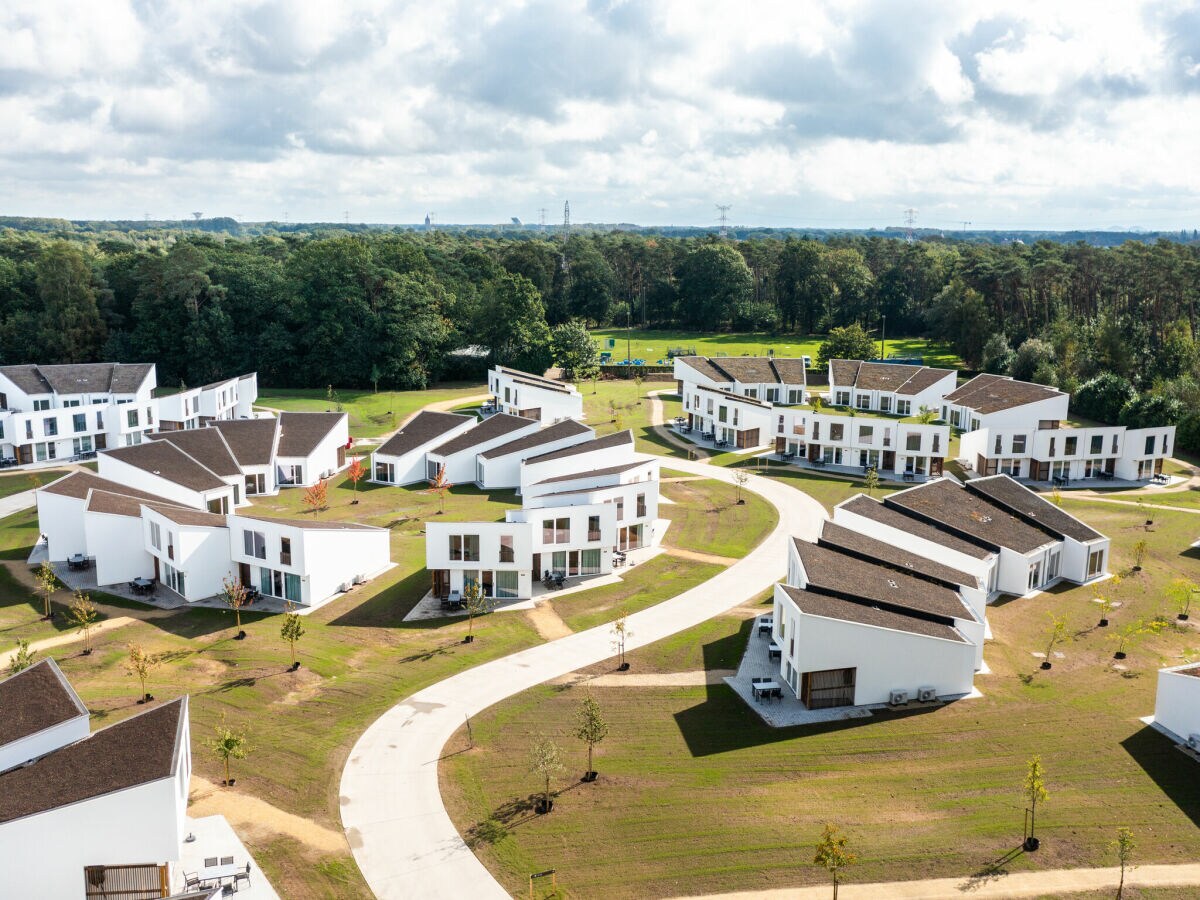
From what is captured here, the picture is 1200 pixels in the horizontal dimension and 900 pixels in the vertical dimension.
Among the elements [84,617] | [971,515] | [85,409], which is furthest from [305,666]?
[85,409]

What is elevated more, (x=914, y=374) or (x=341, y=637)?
(x=914, y=374)

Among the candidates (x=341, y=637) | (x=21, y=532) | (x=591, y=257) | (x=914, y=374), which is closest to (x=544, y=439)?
(x=341, y=637)

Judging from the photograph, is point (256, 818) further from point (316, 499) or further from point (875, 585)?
point (316, 499)

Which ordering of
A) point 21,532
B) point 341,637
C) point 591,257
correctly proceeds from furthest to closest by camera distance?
1. point 591,257
2. point 21,532
3. point 341,637

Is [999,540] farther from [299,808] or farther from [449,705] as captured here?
[299,808]

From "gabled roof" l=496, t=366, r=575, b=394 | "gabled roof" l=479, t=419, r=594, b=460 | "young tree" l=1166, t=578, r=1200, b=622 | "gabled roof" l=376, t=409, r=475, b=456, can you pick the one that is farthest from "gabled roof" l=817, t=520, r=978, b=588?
"gabled roof" l=496, t=366, r=575, b=394

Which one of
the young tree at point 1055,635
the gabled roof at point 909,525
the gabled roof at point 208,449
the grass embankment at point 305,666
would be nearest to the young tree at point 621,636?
the grass embankment at point 305,666

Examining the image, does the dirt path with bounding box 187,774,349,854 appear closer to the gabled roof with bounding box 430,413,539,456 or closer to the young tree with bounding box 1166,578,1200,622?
the young tree with bounding box 1166,578,1200,622

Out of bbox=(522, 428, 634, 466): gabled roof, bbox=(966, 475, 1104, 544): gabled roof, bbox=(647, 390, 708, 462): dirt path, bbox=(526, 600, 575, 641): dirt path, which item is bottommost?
bbox=(526, 600, 575, 641): dirt path
